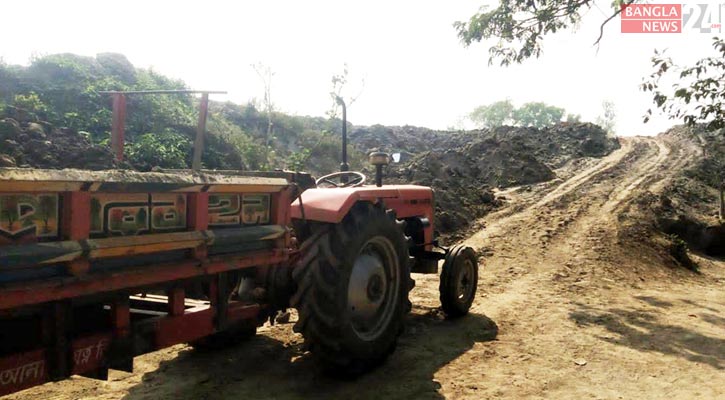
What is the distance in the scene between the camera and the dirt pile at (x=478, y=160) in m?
11.9

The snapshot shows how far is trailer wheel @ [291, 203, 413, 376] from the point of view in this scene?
3322 mm

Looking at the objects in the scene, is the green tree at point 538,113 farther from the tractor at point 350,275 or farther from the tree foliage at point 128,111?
the tractor at point 350,275

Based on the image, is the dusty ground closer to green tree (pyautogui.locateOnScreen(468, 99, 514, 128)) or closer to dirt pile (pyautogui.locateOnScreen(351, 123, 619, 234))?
dirt pile (pyautogui.locateOnScreen(351, 123, 619, 234))

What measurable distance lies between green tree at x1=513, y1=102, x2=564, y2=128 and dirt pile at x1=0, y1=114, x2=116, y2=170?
6959 centimetres

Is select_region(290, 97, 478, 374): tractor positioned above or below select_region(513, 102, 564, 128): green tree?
below

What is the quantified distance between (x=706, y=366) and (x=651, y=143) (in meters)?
22.8

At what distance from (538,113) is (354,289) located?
7640cm

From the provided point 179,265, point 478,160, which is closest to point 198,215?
point 179,265

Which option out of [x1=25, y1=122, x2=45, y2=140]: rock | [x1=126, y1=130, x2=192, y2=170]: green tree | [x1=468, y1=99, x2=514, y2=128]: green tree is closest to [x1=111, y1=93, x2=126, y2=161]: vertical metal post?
[x1=25, y1=122, x2=45, y2=140]: rock

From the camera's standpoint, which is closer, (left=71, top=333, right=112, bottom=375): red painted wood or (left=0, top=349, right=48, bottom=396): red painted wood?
(left=0, top=349, right=48, bottom=396): red painted wood

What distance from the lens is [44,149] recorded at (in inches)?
365

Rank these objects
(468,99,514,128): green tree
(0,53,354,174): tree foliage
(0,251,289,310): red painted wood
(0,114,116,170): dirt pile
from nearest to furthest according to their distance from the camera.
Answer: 1. (0,251,289,310): red painted wood
2. (0,114,116,170): dirt pile
3. (0,53,354,174): tree foliage
4. (468,99,514,128): green tree

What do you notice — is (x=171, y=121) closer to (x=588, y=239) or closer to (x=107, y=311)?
(x=588, y=239)

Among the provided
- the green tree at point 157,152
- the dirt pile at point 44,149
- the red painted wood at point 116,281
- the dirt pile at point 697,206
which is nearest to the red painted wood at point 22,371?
the red painted wood at point 116,281
